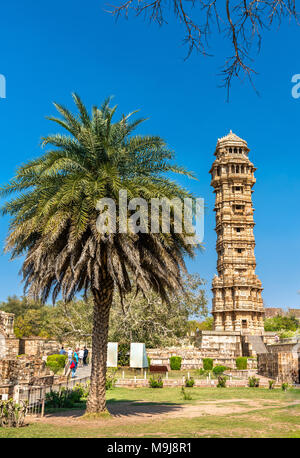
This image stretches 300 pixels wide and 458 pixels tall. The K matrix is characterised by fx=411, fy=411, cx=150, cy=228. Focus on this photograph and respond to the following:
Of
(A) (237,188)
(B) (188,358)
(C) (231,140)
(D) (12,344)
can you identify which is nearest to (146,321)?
(B) (188,358)

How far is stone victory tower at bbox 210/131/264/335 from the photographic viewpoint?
49781 millimetres

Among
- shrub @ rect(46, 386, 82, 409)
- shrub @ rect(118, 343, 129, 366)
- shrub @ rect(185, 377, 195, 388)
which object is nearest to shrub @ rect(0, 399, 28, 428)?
shrub @ rect(46, 386, 82, 409)

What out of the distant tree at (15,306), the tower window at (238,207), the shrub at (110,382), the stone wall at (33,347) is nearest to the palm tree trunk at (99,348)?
the shrub at (110,382)

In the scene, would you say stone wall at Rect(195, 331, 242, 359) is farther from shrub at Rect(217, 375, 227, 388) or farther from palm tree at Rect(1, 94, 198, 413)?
palm tree at Rect(1, 94, 198, 413)

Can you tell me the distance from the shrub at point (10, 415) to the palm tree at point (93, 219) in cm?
217

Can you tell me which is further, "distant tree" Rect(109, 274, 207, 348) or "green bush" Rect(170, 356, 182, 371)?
"distant tree" Rect(109, 274, 207, 348)

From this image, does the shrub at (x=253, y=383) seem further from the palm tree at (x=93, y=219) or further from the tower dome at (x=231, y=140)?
the tower dome at (x=231, y=140)

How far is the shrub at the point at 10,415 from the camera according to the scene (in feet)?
33.3

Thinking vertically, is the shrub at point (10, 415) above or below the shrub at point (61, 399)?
above

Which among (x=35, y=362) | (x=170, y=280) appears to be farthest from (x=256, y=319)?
(x=170, y=280)

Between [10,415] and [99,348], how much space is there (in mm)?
2954

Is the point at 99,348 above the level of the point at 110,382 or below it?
above

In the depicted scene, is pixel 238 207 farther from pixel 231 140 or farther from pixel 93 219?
pixel 93 219

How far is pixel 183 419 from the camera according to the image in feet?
36.9
